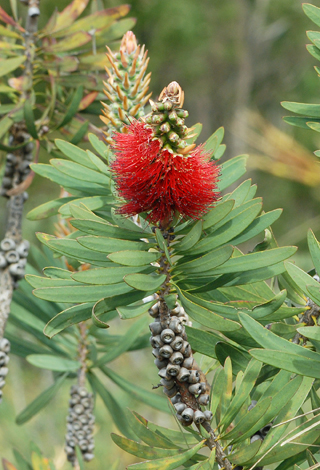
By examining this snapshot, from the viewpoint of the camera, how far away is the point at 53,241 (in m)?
0.24

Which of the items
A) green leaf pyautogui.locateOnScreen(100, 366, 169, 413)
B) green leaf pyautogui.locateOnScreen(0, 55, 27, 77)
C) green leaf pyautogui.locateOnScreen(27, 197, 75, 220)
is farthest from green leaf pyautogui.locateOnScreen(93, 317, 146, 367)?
green leaf pyautogui.locateOnScreen(0, 55, 27, 77)

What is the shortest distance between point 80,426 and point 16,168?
260mm

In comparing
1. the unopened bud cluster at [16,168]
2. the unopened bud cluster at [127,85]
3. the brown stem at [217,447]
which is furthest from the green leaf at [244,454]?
the unopened bud cluster at [16,168]

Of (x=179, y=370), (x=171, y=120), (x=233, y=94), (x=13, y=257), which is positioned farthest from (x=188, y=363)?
(x=233, y=94)

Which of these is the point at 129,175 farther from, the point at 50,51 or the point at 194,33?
the point at 194,33

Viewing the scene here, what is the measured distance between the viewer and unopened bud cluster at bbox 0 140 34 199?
457 mm

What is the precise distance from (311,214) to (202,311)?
3.13 m

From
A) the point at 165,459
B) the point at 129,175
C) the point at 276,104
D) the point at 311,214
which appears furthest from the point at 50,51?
the point at 276,104

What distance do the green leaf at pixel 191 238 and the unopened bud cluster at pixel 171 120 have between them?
46 mm

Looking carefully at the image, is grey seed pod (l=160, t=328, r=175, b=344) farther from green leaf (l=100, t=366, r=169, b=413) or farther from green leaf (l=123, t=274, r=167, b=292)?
green leaf (l=100, t=366, r=169, b=413)

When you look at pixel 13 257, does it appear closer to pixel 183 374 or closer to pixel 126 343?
pixel 126 343

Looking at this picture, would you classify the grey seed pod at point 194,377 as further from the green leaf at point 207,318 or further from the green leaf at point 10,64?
the green leaf at point 10,64

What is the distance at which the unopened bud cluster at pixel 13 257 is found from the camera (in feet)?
1.41

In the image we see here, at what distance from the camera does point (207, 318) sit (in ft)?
0.77
